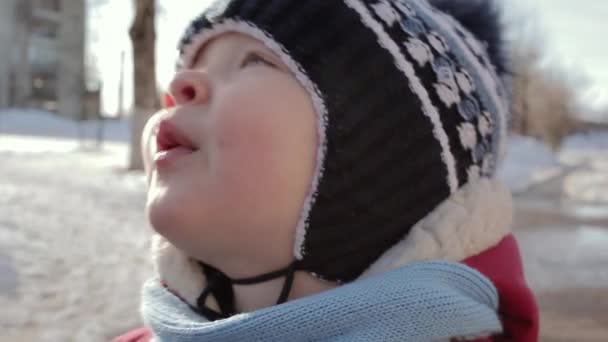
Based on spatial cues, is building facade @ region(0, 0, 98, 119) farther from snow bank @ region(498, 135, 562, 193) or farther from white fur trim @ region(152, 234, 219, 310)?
white fur trim @ region(152, 234, 219, 310)

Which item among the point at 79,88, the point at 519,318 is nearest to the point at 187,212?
the point at 519,318

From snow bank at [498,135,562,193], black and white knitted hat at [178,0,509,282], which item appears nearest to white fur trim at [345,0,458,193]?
black and white knitted hat at [178,0,509,282]

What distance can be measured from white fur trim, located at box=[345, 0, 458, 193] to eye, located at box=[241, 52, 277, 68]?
135mm

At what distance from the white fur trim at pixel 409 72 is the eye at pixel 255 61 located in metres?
0.14

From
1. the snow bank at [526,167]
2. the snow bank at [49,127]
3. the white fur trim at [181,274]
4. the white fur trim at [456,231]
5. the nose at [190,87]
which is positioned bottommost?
the snow bank at [49,127]

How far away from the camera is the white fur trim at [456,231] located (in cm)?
84

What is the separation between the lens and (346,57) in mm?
829

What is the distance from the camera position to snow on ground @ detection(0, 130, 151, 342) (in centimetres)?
184

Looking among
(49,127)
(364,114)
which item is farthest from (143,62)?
(49,127)

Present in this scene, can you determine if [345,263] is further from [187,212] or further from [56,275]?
[56,275]

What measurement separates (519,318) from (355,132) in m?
0.35

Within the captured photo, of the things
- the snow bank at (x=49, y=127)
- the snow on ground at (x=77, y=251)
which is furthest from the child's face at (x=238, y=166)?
the snow bank at (x=49, y=127)

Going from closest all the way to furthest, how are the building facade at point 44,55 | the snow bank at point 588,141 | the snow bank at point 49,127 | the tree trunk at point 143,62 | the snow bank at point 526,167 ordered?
the tree trunk at point 143,62 → the snow bank at point 526,167 → the snow bank at point 49,127 → the building facade at point 44,55 → the snow bank at point 588,141

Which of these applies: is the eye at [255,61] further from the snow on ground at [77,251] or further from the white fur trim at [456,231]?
the snow on ground at [77,251]
